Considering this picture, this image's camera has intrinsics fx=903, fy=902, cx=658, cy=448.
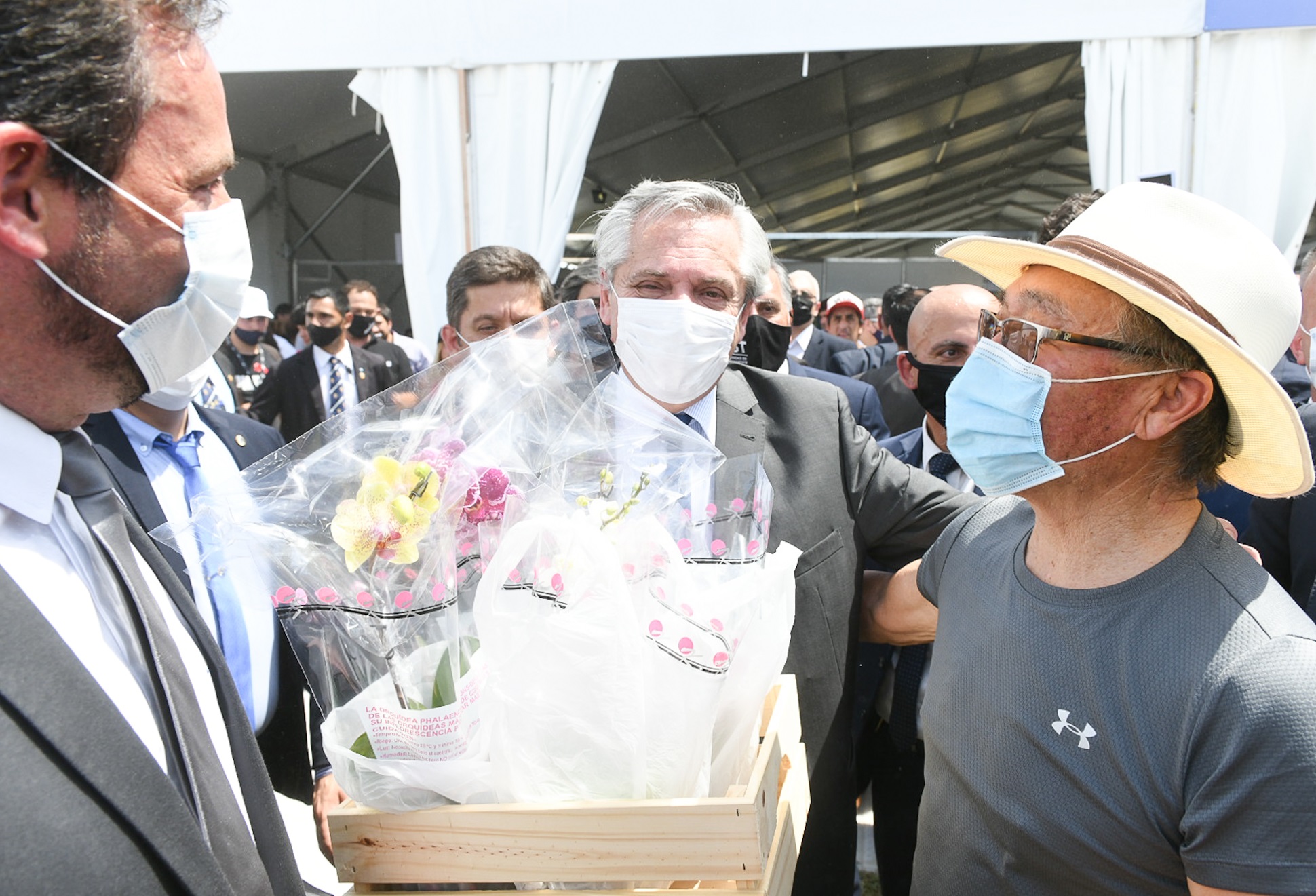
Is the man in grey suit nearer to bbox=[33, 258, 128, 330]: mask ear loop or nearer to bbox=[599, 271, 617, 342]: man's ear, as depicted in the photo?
bbox=[599, 271, 617, 342]: man's ear

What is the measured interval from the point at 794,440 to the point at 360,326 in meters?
6.00

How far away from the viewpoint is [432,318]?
652 cm

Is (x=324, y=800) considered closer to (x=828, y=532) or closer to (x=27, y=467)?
(x=27, y=467)

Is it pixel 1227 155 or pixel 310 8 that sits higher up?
pixel 310 8

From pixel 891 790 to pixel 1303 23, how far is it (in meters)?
5.68

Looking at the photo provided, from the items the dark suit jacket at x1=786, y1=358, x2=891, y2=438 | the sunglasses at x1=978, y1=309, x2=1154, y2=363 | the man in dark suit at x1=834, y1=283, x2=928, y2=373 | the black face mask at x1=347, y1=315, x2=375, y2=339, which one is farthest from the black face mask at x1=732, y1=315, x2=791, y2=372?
the black face mask at x1=347, y1=315, x2=375, y2=339

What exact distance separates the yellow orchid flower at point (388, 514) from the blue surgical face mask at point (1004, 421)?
95cm

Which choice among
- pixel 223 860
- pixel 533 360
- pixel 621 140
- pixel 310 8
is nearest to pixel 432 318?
pixel 310 8

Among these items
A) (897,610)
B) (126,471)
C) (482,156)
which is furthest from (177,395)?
(482,156)

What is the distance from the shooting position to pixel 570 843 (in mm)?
1105

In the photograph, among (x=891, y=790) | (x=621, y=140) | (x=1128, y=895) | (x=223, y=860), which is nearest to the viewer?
(x=223, y=860)

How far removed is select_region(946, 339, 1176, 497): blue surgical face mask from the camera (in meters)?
1.48

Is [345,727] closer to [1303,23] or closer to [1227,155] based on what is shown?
[1227,155]

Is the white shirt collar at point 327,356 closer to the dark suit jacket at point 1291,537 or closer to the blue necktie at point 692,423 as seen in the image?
the blue necktie at point 692,423
